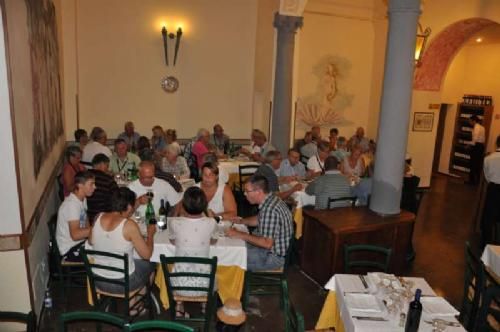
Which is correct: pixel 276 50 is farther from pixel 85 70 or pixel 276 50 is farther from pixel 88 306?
pixel 88 306

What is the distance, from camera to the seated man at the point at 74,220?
421 centimetres

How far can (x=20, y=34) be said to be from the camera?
4.11 metres

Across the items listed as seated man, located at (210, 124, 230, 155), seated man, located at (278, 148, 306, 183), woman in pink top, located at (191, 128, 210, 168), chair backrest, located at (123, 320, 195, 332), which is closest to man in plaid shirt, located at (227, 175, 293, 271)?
chair backrest, located at (123, 320, 195, 332)

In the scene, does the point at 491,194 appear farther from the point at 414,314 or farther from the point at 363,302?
the point at 414,314

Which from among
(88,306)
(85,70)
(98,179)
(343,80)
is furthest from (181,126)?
(88,306)

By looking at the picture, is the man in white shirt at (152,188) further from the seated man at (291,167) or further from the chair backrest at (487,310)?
the chair backrest at (487,310)

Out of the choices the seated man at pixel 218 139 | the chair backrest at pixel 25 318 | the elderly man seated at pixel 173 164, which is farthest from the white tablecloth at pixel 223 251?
the seated man at pixel 218 139

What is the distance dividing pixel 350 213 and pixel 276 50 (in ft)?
15.0

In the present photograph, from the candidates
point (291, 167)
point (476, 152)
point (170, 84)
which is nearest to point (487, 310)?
point (291, 167)

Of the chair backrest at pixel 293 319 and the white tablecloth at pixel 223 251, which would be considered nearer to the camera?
the chair backrest at pixel 293 319

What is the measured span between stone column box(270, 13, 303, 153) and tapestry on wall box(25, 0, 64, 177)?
159 inches

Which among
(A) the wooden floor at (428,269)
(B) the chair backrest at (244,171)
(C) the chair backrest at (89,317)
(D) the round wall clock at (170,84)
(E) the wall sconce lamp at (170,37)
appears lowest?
(A) the wooden floor at (428,269)

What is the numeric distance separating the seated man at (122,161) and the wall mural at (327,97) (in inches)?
195

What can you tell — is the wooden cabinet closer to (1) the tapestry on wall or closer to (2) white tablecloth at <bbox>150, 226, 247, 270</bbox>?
(2) white tablecloth at <bbox>150, 226, 247, 270</bbox>
